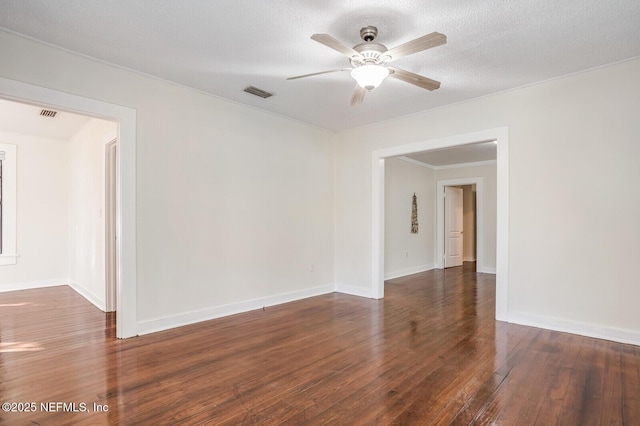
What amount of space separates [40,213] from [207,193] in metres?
4.31

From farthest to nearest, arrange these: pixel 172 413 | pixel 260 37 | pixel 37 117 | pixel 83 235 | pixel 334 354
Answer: pixel 83 235
pixel 37 117
pixel 334 354
pixel 260 37
pixel 172 413

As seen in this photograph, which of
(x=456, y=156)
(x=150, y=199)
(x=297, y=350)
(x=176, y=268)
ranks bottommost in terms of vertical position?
(x=297, y=350)

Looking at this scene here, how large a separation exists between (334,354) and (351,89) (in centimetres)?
286

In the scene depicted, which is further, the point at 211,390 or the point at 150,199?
the point at 150,199

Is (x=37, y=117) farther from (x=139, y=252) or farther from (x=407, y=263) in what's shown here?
(x=407, y=263)

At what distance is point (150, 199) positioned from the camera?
146 inches

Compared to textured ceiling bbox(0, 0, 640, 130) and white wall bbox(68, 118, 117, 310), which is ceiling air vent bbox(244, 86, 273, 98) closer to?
textured ceiling bbox(0, 0, 640, 130)

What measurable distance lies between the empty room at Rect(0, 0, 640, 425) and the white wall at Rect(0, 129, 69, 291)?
59mm

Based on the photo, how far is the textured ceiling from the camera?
8.07 ft

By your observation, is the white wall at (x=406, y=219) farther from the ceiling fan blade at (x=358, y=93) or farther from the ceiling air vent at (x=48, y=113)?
the ceiling air vent at (x=48, y=113)

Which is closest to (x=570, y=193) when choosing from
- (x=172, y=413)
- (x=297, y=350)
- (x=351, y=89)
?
(x=351, y=89)

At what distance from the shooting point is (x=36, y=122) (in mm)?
5359

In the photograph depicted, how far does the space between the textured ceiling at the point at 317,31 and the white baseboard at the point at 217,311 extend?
2.64 metres

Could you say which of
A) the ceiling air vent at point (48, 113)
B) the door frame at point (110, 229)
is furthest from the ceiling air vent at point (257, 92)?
the ceiling air vent at point (48, 113)
